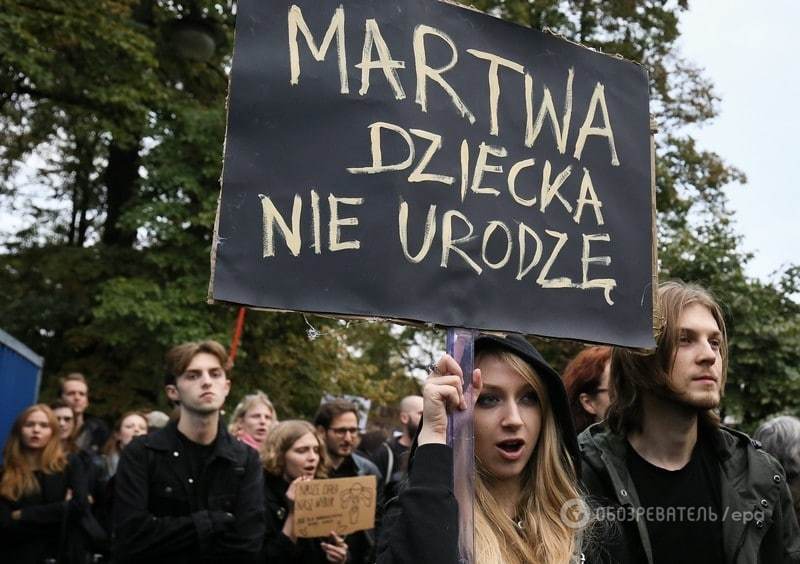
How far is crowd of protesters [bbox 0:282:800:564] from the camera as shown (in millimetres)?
2244

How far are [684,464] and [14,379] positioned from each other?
8.49 m

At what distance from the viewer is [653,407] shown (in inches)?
115

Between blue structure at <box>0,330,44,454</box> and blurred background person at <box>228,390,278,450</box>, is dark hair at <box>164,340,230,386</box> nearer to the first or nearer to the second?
blurred background person at <box>228,390,278,450</box>

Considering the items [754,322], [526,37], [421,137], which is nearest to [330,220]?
[421,137]

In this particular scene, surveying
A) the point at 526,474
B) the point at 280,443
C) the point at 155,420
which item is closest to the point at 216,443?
the point at 280,443

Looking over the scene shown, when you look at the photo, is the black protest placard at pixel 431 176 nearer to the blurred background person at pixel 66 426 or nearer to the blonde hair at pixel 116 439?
the blurred background person at pixel 66 426

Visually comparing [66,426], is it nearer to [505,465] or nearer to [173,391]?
[173,391]

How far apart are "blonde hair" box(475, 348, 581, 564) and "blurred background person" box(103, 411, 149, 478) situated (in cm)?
503

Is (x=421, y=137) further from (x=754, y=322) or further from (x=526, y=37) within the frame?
(x=754, y=322)

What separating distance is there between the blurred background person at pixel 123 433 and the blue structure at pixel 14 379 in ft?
5.61

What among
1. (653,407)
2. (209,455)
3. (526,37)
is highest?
(526,37)

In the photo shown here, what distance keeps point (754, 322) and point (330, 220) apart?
7.74 m

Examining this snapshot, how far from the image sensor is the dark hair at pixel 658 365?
2.88 meters

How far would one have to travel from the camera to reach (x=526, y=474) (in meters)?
2.47
